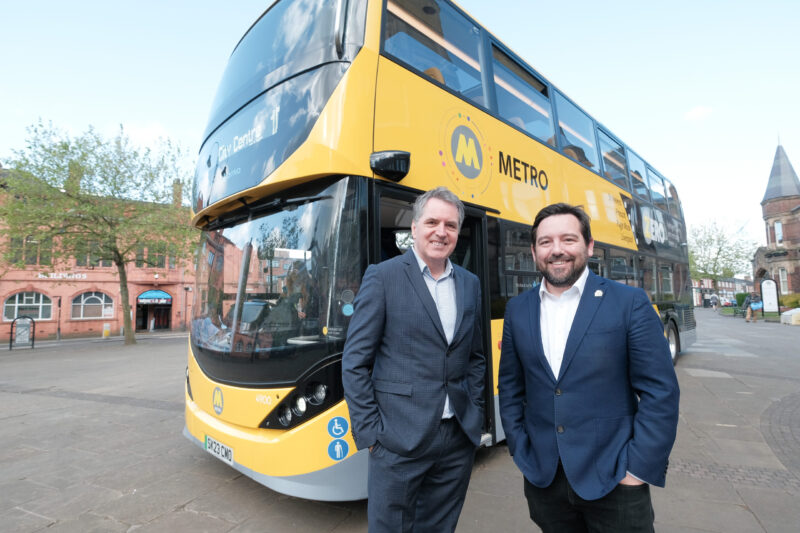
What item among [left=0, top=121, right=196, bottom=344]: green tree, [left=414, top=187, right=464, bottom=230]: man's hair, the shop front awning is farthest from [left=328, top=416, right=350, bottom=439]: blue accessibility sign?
the shop front awning

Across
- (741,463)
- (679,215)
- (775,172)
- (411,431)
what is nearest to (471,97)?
(411,431)

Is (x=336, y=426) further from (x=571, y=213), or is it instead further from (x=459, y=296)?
(x=571, y=213)

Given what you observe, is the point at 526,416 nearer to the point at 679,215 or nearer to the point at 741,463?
the point at 741,463

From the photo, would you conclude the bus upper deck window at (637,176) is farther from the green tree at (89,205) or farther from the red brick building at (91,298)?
the red brick building at (91,298)

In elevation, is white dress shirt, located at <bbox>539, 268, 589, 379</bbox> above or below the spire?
below

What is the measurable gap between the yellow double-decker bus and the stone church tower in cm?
5286

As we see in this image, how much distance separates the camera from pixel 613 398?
1625 mm

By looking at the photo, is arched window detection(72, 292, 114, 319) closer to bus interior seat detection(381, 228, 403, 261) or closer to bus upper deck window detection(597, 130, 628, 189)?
bus interior seat detection(381, 228, 403, 261)

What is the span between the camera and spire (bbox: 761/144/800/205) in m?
44.5

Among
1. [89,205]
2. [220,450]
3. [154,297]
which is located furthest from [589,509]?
[154,297]

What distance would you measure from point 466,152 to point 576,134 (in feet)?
10.2

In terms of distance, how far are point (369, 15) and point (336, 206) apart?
63.6 inches

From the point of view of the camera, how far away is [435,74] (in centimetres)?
380

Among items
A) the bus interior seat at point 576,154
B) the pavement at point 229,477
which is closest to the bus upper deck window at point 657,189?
the bus interior seat at point 576,154
